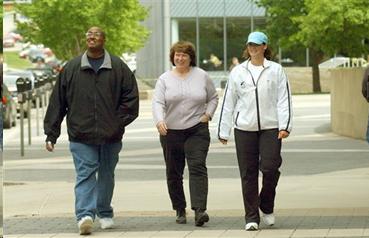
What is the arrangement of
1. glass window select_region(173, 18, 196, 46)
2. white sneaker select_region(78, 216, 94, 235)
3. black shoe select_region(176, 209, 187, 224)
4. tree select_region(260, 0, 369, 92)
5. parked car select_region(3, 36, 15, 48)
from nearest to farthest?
white sneaker select_region(78, 216, 94, 235) < black shoe select_region(176, 209, 187, 224) < parked car select_region(3, 36, 15, 48) < tree select_region(260, 0, 369, 92) < glass window select_region(173, 18, 196, 46)

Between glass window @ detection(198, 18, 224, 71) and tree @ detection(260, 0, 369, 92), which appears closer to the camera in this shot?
tree @ detection(260, 0, 369, 92)

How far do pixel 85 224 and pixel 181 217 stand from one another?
1.21 m

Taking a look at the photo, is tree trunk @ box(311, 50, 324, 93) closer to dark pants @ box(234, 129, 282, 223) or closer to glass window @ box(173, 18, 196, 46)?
glass window @ box(173, 18, 196, 46)

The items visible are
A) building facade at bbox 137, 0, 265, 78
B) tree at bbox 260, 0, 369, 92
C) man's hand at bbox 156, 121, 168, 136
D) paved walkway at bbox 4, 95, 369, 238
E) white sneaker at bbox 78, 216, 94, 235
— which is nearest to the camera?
white sneaker at bbox 78, 216, 94, 235

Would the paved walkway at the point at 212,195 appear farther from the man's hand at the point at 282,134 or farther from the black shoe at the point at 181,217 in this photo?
the man's hand at the point at 282,134

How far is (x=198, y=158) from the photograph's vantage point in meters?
10.6

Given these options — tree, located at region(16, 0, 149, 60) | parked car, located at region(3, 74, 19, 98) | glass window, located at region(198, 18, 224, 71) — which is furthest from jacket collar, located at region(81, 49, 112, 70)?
glass window, located at region(198, 18, 224, 71)

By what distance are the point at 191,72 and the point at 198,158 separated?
0.84m

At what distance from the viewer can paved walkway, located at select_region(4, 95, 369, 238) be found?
10.3 metres

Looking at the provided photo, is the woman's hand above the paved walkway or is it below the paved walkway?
above

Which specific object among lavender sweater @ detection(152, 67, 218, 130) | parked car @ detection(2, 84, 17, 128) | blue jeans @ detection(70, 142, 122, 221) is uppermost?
lavender sweater @ detection(152, 67, 218, 130)

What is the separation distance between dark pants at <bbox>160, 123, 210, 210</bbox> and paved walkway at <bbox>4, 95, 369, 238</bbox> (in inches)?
10.2

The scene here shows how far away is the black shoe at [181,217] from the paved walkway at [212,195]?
2.6 inches

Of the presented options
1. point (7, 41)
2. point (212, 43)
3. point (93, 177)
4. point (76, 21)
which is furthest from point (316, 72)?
point (93, 177)
